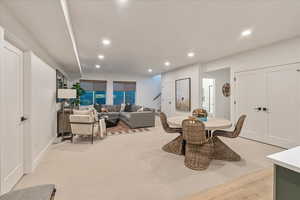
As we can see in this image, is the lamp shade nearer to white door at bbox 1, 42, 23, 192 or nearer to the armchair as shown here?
the armchair

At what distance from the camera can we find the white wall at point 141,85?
8.41m

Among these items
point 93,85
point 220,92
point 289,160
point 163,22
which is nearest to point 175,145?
point 289,160

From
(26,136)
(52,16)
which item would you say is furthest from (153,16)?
(26,136)

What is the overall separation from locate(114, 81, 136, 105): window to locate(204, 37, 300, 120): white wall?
5.47m

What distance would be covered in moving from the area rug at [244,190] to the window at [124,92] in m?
7.56

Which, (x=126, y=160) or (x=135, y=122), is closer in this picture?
(x=126, y=160)

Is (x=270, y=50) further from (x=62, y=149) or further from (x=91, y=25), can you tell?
(x=62, y=149)

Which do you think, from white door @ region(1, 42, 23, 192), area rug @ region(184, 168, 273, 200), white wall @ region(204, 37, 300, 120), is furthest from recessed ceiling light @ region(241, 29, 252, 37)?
white door @ region(1, 42, 23, 192)

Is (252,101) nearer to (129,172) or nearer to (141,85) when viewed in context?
(129,172)

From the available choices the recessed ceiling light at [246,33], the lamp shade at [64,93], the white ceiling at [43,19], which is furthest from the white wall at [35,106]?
the recessed ceiling light at [246,33]

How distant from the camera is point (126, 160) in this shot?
9.02 ft

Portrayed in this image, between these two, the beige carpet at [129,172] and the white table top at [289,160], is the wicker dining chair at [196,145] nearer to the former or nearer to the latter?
the beige carpet at [129,172]

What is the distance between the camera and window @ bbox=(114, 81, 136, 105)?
28.7 ft

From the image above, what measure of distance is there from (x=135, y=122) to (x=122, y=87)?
3968 mm
